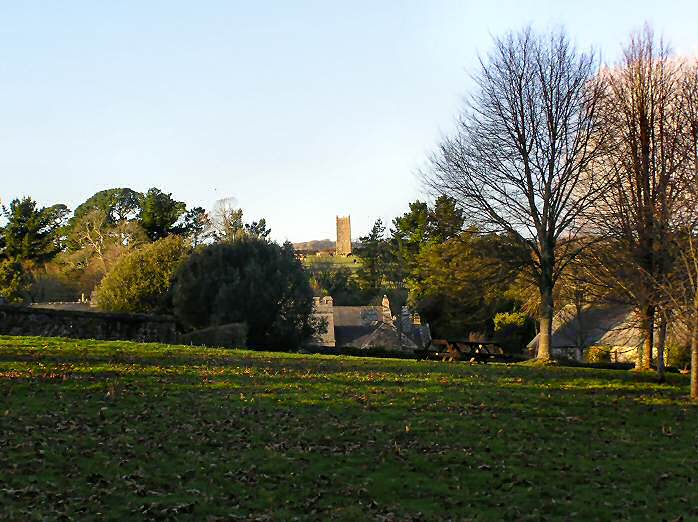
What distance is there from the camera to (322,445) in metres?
10.8

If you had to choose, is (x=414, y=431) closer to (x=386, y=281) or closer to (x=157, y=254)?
(x=157, y=254)

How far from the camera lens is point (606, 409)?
14.8 metres

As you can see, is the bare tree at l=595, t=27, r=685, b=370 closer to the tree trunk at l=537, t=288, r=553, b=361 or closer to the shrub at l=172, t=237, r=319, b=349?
the tree trunk at l=537, t=288, r=553, b=361

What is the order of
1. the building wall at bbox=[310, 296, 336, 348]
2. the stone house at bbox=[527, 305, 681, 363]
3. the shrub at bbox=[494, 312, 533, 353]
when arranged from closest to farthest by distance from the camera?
1. the stone house at bbox=[527, 305, 681, 363]
2. the building wall at bbox=[310, 296, 336, 348]
3. the shrub at bbox=[494, 312, 533, 353]

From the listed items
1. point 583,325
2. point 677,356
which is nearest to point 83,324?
point 677,356

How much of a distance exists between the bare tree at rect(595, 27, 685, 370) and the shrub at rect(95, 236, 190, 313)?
79.8 feet

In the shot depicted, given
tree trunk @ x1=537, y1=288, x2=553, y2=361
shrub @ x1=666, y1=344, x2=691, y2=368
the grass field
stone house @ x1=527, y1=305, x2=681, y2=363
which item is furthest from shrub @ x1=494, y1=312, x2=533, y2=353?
the grass field

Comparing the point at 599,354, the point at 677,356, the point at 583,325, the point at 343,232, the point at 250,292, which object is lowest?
the point at 599,354

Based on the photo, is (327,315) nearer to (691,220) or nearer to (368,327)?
(368,327)

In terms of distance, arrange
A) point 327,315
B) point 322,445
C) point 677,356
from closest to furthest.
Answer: point 322,445 → point 677,356 → point 327,315

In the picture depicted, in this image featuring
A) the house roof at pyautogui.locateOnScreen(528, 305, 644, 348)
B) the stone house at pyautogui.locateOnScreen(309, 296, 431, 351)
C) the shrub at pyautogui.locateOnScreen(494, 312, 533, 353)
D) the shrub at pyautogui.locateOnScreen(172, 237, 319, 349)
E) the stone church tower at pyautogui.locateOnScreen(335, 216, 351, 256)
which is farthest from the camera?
the stone church tower at pyautogui.locateOnScreen(335, 216, 351, 256)

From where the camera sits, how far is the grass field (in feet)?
27.4

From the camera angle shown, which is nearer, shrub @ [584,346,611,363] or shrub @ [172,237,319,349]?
shrub @ [172,237,319,349]

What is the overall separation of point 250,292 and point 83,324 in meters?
8.29
